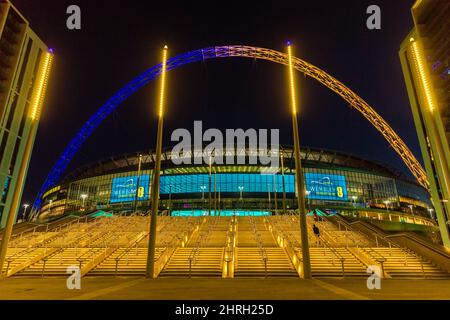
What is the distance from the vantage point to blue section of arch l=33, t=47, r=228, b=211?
45.4m

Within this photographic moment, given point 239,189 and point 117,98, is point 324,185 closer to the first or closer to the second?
point 239,189

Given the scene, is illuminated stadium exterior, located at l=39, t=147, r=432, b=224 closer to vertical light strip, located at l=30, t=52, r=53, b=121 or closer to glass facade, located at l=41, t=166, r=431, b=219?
glass facade, located at l=41, t=166, r=431, b=219

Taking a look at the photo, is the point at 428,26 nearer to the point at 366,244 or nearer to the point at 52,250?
the point at 366,244

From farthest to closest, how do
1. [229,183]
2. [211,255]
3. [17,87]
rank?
[229,183]
[17,87]
[211,255]

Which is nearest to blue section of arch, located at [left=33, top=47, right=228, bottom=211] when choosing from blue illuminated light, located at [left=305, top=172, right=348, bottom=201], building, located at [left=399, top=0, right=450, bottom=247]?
building, located at [left=399, top=0, right=450, bottom=247]

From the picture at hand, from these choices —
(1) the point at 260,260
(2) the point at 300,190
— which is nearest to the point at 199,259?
(1) the point at 260,260

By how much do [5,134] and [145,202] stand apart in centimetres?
4021

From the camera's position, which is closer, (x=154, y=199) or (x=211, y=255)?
(x=154, y=199)

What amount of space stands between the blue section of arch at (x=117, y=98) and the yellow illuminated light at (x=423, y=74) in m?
14.6

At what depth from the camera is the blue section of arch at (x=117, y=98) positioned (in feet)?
149

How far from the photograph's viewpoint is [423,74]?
43.4 feet

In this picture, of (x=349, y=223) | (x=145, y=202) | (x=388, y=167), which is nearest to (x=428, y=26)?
(x=349, y=223)

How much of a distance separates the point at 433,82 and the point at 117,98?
5951 centimetres

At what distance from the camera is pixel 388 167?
90.1 meters
